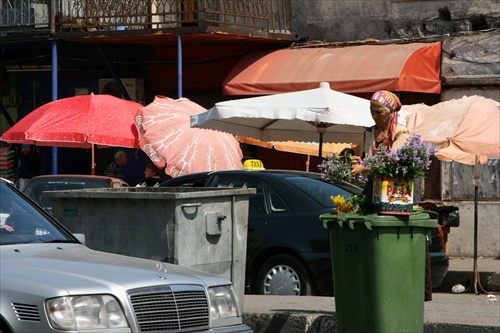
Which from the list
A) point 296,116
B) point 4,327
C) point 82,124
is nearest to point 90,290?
point 4,327

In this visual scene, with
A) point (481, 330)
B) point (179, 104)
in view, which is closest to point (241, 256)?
point (481, 330)

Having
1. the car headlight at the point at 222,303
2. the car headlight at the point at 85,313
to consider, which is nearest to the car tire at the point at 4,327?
the car headlight at the point at 85,313

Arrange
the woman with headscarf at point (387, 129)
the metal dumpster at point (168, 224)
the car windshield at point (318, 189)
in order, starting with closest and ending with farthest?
the woman with headscarf at point (387, 129), the metal dumpster at point (168, 224), the car windshield at point (318, 189)

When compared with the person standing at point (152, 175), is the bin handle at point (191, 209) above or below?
above

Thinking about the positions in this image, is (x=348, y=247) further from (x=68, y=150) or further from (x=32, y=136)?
(x=68, y=150)

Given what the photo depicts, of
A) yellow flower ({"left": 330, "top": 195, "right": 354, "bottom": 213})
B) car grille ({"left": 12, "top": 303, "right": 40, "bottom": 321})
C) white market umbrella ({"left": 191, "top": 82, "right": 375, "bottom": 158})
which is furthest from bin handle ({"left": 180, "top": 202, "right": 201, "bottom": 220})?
white market umbrella ({"left": 191, "top": 82, "right": 375, "bottom": 158})

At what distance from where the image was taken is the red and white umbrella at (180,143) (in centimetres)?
1578

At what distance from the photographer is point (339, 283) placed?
837 cm

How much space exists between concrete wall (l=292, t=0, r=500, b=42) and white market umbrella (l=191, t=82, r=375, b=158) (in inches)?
163

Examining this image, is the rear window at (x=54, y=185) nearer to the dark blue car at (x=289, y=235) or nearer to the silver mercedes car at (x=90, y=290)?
the dark blue car at (x=289, y=235)

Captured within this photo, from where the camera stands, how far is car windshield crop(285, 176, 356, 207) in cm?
1233

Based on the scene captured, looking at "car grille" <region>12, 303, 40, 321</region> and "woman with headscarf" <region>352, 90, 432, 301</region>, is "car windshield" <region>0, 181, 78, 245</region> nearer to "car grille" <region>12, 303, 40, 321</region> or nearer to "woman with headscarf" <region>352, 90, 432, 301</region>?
"car grille" <region>12, 303, 40, 321</region>

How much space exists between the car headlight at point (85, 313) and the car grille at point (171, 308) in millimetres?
133

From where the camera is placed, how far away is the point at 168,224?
8906 millimetres
